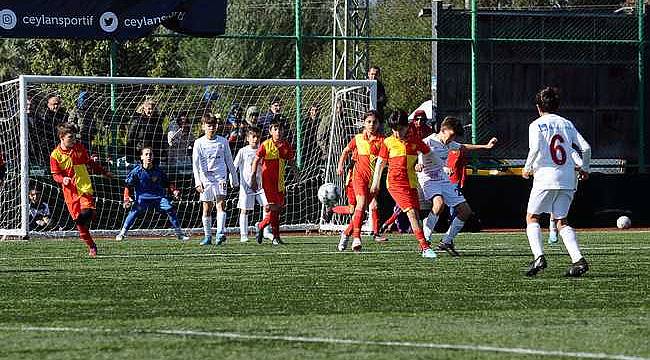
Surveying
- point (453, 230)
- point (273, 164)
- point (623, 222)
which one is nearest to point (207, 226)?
point (273, 164)

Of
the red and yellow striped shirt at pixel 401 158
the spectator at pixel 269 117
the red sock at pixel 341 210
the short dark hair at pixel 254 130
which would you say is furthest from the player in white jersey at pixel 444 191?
the spectator at pixel 269 117

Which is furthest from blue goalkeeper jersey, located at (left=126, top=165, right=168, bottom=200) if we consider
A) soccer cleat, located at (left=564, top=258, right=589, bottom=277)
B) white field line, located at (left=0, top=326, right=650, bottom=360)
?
white field line, located at (left=0, top=326, right=650, bottom=360)

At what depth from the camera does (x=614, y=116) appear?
2783 cm

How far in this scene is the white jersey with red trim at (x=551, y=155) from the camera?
44.9 ft

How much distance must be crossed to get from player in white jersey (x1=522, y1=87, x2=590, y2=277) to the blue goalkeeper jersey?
10.8 metres

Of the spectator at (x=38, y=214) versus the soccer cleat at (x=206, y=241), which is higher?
the spectator at (x=38, y=214)

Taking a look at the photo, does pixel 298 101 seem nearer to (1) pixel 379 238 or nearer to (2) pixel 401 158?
(1) pixel 379 238

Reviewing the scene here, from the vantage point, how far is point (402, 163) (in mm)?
17750

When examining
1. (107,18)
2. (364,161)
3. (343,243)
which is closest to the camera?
(343,243)

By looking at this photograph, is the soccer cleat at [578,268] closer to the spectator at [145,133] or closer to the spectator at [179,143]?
the spectator at [145,133]

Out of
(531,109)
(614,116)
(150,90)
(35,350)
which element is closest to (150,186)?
(150,90)

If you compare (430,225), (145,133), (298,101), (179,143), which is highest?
(298,101)

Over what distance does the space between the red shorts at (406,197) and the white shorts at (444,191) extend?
61cm

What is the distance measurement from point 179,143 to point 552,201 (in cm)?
1237
